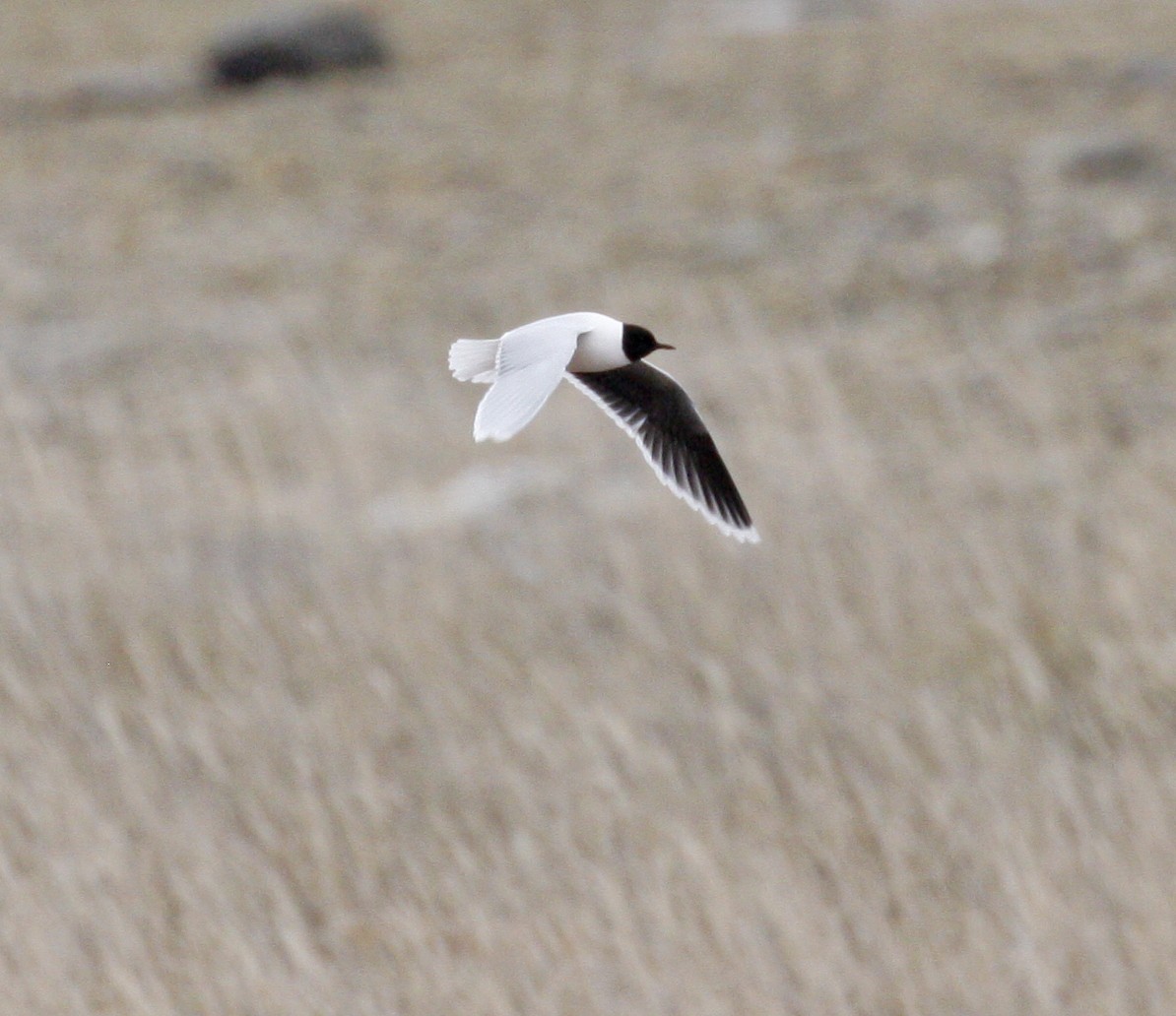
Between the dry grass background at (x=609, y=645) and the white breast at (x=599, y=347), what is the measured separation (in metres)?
1.78

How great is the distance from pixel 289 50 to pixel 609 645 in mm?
8989

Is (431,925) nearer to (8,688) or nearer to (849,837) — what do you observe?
(849,837)

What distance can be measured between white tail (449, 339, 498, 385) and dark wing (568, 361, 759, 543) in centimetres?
6

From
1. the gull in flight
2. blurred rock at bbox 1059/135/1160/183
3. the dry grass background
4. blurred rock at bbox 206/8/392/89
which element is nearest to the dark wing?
the gull in flight

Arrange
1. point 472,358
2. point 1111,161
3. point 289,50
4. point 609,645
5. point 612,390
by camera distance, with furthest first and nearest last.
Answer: point 289,50 → point 1111,161 → point 609,645 → point 612,390 → point 472,358

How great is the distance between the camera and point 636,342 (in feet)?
2.67

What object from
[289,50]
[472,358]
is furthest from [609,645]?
[289,50]

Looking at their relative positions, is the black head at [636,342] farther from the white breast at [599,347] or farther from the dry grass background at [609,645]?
the dry grass background at [609,645]

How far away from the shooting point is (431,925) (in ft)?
8.59

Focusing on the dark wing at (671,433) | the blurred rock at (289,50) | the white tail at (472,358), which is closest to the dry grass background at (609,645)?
the dark wing at (671,433)

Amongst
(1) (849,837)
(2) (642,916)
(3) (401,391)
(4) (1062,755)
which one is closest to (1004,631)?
(4) (1062,755)

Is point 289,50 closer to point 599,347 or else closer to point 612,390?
point 612,390

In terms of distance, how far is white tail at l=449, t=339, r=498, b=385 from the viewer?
2.72 ft

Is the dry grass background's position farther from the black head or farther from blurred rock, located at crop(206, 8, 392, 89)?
blurred rock, located at crop(206, 8, 392, 89)
